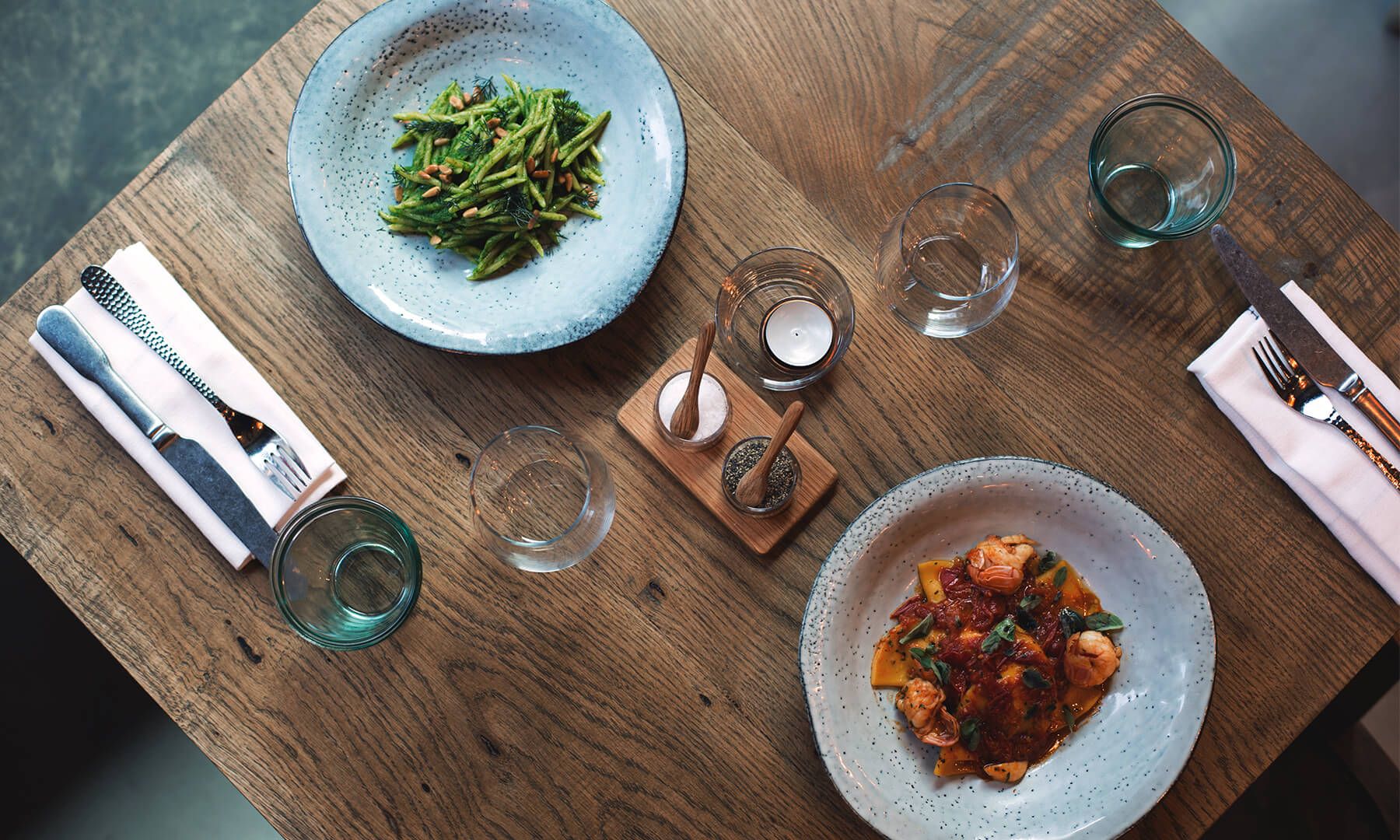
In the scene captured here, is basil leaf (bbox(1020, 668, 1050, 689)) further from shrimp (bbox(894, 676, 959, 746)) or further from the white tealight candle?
the white tealight candle

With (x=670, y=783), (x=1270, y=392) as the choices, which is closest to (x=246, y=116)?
(x=670, y=783)

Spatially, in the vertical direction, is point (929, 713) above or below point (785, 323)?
below

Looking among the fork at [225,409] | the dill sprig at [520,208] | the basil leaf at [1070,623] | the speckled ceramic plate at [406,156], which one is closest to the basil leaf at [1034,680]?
the basil leaf at [1070,623]

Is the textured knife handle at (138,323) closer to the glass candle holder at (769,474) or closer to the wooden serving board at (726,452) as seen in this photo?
the wooden serving board at (726,452)

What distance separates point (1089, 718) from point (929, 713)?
0.29 metres

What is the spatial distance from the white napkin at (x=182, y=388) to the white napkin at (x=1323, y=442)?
1624 millimetres

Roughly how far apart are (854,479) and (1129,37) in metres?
0.98

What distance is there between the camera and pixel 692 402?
4.70ft

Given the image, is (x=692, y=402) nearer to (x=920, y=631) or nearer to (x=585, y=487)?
(x=585, y=487)

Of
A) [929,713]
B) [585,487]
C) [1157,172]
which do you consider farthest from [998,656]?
[1157,172]

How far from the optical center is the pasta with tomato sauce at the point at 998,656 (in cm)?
142

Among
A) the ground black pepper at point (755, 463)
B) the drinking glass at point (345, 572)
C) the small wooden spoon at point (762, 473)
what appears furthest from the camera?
the ground black pepper at point (755, 463)

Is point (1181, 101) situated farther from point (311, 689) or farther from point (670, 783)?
point (311, 689)

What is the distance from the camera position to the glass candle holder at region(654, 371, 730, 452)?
151 cm
